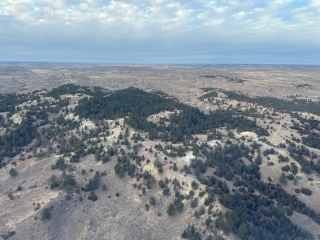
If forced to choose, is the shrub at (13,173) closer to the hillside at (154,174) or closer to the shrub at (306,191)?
the hillside at (154,174)

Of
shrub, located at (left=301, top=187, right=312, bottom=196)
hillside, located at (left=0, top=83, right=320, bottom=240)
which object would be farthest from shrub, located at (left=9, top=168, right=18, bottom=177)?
shrub, located at (left=301, top=187, right=312, bottom=196)

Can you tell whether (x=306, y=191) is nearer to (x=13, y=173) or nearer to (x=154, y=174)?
(x=154, y=174)

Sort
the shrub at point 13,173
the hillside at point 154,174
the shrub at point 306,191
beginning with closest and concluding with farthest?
the hillside at point 154,174
the shrub at point 306,191
the shrub at point 13,173

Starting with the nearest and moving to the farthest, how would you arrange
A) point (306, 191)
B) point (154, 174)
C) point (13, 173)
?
point (306, 191) < point (154, 174) < point (13, 173)

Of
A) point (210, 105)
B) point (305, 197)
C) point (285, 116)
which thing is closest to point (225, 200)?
point (305, 197)

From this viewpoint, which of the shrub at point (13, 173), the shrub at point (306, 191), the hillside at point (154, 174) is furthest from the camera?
the shrub at point (13, 173)

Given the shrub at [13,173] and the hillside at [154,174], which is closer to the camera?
the hillside at [154,174]

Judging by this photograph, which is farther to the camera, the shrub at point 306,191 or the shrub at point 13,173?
the shrub at point 13,173

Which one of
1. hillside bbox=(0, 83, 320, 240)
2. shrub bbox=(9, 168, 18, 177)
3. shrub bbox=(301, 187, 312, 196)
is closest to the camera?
hillside bbox=(0, 83, 320, 240)

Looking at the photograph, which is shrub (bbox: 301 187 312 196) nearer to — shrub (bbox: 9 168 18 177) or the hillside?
the hillside

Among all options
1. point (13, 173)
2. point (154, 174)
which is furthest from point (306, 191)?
point (13, 173)

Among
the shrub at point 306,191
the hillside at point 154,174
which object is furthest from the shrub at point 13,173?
the shrub at point 306,191

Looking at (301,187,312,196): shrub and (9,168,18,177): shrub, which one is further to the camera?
(9,168,18,177): shrub

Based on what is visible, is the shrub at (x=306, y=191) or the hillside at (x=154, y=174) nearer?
the hillside at (x=154, y=174)
